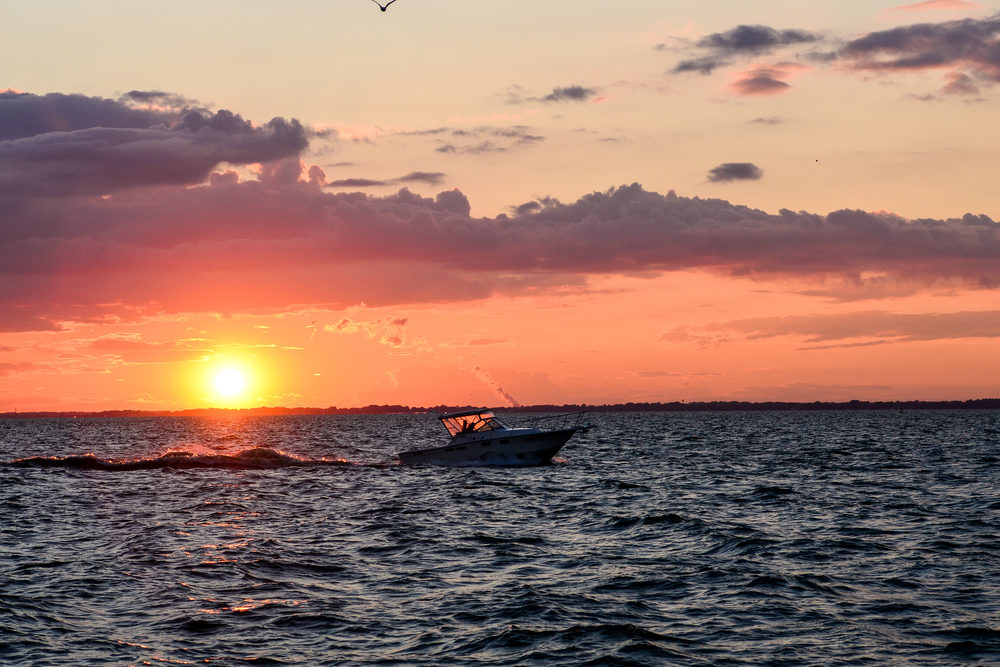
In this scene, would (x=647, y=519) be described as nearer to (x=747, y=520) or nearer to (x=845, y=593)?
(x=747, y=520)

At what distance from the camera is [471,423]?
5984cm

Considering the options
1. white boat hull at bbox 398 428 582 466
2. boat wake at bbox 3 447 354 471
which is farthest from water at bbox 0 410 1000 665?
boat wake at bbox 3 447 354 471

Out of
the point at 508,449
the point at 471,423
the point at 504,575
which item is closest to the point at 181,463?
the point at 471,423

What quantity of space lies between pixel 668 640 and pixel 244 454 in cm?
6492

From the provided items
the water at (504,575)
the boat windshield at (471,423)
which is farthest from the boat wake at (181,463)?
the water at (504,575)

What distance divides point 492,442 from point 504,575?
114 feet

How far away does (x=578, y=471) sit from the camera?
5972cm

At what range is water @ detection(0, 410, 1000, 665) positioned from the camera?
1781 cm

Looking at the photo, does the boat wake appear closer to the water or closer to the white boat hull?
the white boat hull

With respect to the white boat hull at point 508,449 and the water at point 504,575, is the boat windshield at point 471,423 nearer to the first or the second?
the white boat hull at point 508,449

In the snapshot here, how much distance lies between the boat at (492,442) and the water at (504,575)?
11136 millimetres

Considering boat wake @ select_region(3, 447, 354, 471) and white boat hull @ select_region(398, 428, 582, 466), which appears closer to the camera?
white boat hull @ select_region(398, 428, 582, 466)

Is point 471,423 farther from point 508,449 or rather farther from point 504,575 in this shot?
point 504,575

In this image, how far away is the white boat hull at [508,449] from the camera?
59094 millimetres
